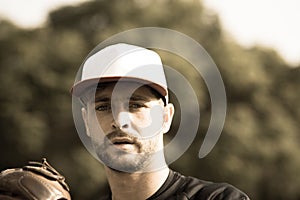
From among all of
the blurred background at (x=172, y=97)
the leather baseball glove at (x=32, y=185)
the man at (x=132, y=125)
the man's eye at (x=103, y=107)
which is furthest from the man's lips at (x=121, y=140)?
the blurred background at (x=172, y=97)

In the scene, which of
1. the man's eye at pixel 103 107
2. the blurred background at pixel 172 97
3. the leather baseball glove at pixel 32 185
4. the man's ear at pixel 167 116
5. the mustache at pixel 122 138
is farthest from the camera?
the blurred background at pixel 172 97

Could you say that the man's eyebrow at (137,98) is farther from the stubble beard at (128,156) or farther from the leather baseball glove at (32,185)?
the leather baseball glove at (32,185)

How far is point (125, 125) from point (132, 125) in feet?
0.13

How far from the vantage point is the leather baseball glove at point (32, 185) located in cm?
352

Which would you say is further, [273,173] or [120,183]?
[273,173]

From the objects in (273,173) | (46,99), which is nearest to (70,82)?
(46,99)

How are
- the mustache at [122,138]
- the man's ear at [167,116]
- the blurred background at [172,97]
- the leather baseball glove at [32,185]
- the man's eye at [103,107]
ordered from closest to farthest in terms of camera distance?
the leather baseball glove at [32,185], the mustache at [122,138], the man's eye at [103,107], the man's ear at [167,116], the blurred background at [172,97]

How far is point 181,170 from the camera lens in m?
19.0

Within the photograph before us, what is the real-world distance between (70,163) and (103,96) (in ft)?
48.5

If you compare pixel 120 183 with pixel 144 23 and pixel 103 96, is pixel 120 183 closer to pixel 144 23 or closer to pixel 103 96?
pixel 103 96

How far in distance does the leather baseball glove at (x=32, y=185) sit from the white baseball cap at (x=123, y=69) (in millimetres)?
718

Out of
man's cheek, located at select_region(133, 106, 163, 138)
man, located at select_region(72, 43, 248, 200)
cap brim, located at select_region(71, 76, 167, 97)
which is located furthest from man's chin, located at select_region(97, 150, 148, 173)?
cap brim, located at select_region(71, 76, 167, 97)

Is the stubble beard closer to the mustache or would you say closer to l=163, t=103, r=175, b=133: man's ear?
the mustache

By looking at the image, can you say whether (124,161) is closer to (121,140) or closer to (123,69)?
(121,140)
